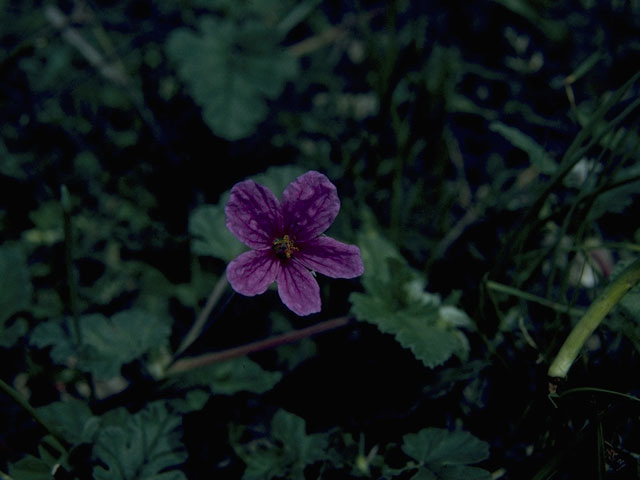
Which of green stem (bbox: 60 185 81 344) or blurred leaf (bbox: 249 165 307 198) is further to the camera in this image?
blurred leaf (bbox: 249 165 307 198)

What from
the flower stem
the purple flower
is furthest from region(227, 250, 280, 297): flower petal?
the flower stem

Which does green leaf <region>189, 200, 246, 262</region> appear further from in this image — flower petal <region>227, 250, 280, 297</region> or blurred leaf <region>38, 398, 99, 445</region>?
blurred leaf <region>38, 398, 99, 445</region>

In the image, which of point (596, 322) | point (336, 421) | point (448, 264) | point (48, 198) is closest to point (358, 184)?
point (448, 264)

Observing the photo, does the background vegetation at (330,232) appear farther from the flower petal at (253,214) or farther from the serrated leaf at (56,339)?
the flower petal at (253,214)

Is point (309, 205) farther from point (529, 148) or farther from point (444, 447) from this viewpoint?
point (529, 148)

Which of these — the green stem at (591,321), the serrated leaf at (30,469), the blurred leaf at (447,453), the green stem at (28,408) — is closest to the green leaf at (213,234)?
the green stem at (28,408)

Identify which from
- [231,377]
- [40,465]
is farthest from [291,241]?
[40,465]
